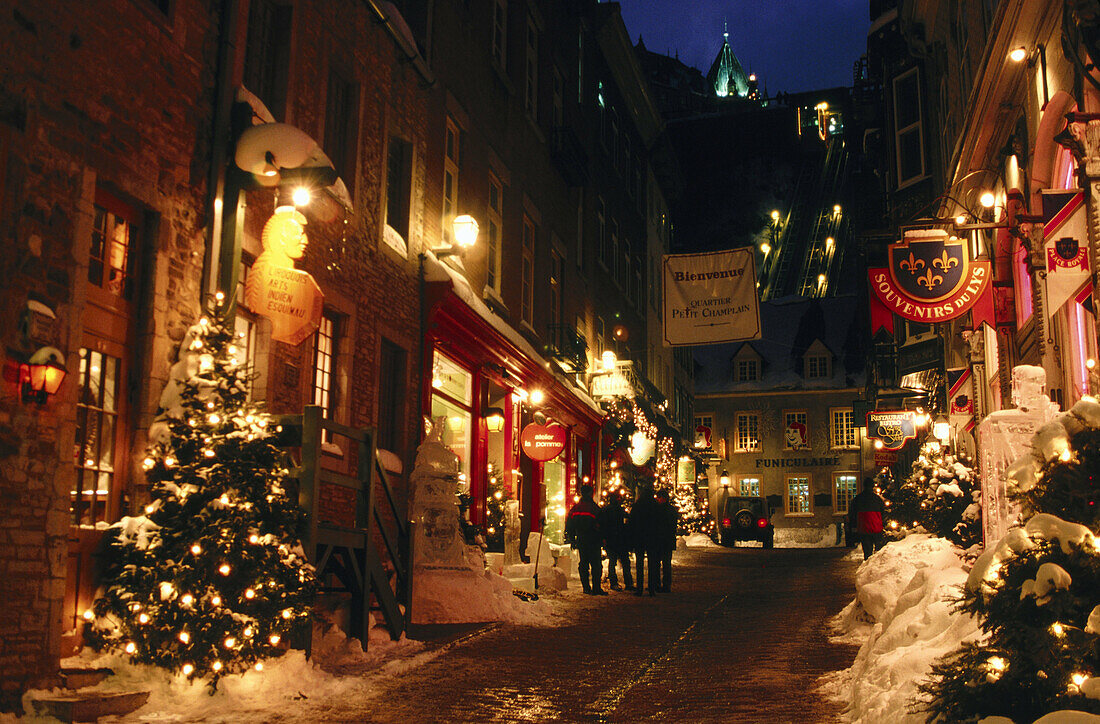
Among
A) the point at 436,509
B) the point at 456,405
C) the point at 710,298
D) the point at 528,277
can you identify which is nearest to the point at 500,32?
the point at 528,277

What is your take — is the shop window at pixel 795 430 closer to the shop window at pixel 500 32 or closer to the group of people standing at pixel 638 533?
the shop window at pixel 500 32

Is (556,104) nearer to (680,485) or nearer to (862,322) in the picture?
(680,485)

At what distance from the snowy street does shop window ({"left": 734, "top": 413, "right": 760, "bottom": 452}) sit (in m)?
42.2

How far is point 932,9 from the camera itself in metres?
21.8

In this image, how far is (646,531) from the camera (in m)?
16.3

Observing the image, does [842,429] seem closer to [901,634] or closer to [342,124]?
[342,124]

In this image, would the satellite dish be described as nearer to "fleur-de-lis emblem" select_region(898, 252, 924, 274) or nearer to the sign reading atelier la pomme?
"fleur-de-lis emblem" select_region(898, 252, 924, 274)

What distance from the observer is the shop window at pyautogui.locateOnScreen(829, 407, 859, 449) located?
55.4 meters

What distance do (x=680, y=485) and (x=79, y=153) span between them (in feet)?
107

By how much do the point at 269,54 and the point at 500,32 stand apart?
31.0 ft

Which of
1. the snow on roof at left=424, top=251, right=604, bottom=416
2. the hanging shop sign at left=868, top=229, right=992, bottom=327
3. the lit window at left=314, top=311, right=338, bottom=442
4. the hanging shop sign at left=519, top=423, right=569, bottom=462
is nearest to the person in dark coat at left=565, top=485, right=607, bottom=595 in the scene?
the hanging shop sign at left=519, top=423, right=569, bottom=462

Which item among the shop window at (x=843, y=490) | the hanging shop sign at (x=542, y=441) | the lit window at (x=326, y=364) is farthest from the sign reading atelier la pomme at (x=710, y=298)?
the shop window at (x=843, y=490)

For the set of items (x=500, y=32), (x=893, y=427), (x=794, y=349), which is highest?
(x=794, y=349)

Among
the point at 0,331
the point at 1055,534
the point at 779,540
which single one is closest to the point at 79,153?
the point at 0,331
